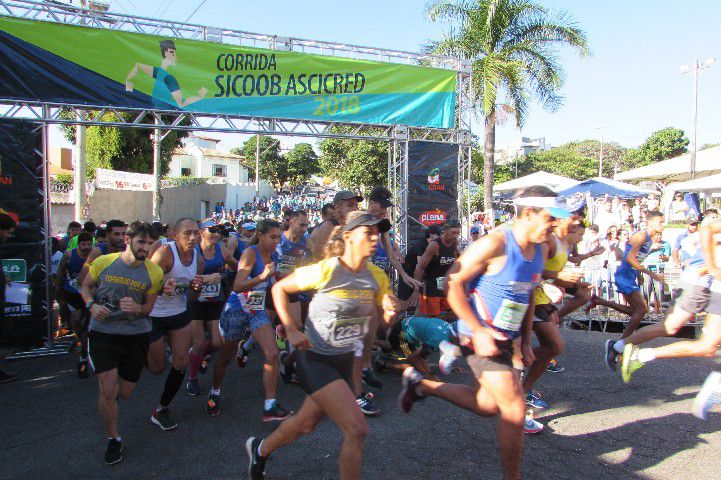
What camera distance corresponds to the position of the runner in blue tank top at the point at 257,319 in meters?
4.51

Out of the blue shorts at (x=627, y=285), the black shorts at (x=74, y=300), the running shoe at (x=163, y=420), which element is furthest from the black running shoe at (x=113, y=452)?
the blue shorts at (x=627, y=285)

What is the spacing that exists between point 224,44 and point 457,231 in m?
5.02

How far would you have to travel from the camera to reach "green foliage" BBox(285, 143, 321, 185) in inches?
2756

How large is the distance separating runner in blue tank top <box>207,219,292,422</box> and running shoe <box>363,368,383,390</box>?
1160 millimetres

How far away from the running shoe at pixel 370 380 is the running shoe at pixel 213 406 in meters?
1.54

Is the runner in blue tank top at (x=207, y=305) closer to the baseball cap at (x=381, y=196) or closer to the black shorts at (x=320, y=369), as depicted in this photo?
the baseball cap at (x=381, y=196)

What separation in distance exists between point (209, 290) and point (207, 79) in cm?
457

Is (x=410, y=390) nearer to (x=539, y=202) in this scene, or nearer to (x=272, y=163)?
(x=539, y=202)

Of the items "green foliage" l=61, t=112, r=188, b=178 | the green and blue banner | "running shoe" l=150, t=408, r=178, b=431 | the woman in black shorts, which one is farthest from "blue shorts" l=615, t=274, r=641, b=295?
"green foliage" l=61, t=112, r=188, b=178

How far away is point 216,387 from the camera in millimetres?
4852

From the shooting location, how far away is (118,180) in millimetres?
22391

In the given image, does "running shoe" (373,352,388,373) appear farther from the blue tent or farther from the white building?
the white building

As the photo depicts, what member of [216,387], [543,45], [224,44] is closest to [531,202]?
[216,387]

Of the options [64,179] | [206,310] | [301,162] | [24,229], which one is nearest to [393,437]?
[206,310]
